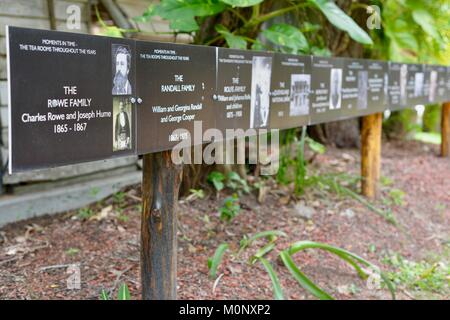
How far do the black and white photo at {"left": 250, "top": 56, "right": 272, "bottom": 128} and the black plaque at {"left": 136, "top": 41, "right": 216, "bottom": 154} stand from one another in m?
0.45

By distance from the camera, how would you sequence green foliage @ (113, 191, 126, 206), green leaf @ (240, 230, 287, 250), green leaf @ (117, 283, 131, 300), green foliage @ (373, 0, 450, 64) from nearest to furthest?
green leaf @ (117, 283, 131, 300) < green leaf @ (240, 230, 287, 250) < green foliage @ (113, 191, 126, 206) < green foliage @ (373, 0, 450, 64)

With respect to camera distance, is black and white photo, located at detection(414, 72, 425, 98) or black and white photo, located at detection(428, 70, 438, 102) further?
black and white photo, located at detection(428, 70, 438, 102)

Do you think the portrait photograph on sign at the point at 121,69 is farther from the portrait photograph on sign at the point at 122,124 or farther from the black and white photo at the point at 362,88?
the black and white photo at the point at 362,88

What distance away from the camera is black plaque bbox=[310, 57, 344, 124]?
3754 mm

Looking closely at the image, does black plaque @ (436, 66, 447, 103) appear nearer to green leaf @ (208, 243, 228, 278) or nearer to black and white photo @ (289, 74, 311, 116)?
black and white photo @ (289, 74, 311, 116)

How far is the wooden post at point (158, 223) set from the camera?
2.37 m

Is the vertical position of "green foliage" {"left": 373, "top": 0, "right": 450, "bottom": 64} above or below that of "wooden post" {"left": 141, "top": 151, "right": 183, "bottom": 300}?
above

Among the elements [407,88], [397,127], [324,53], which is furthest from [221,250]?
[397,127]

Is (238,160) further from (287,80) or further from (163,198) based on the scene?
(163,198)

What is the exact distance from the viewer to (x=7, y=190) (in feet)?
13.4

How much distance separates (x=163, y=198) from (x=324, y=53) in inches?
115

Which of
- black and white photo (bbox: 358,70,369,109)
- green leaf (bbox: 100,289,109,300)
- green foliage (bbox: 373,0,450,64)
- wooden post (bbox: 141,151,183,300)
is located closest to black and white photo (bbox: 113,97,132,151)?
wooden post (bbox: 141,151,183,300)

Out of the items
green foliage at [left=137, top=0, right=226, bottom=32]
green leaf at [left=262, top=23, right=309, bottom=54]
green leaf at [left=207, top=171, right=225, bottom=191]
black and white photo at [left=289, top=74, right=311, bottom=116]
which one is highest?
green foliage at [left=137, top=0, right=226, bottom=32]

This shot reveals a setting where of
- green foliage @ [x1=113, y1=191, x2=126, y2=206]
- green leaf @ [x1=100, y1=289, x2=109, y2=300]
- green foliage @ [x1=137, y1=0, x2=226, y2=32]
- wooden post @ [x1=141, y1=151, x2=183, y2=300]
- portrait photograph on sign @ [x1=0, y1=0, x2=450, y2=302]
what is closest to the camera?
portrait photograph on sign @ [x1=0, y1=0, x2=450, y2=302]
